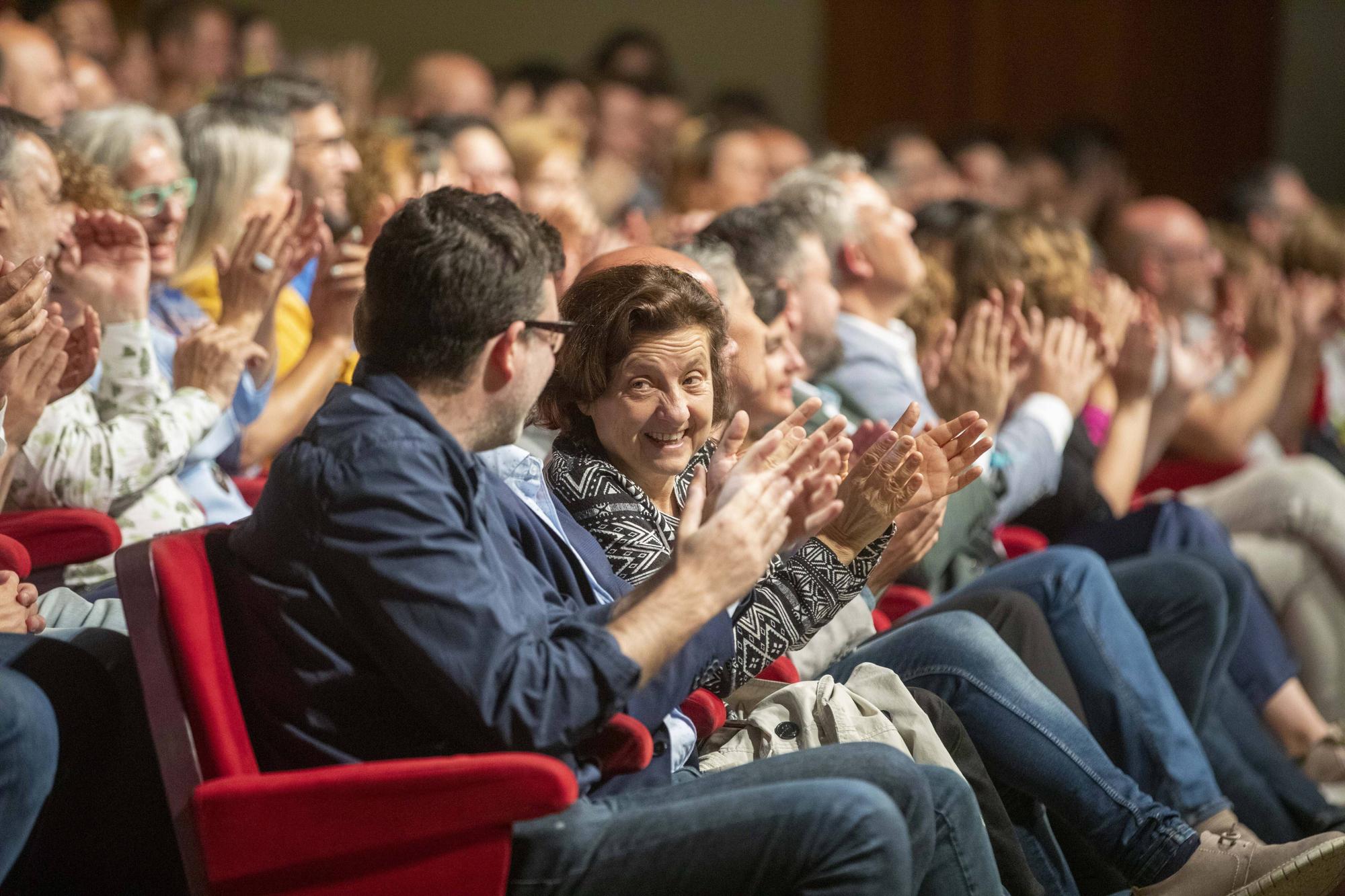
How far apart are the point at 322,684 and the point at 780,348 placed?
1246 millimetres

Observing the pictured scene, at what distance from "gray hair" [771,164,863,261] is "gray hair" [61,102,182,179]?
119 cm

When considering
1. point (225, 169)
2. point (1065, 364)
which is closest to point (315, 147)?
point (225, 169)

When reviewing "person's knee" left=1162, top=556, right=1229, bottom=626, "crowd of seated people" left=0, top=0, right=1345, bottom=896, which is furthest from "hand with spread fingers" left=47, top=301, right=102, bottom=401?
"person's knee" left=1162, top=556, right=1229, bottom=626

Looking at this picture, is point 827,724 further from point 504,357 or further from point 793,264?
point 793,264

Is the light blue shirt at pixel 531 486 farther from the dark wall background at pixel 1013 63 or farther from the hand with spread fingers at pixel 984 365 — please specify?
the dark wall background at pixel 1013 63

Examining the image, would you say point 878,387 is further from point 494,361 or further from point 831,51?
point 831,51

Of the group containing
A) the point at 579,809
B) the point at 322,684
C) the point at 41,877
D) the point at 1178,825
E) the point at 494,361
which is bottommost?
the point at 1178,825

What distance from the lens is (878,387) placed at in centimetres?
288

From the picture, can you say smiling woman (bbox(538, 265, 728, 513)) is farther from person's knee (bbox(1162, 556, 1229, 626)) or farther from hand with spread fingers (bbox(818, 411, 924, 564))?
person's knee (bbox(1162, 556, 1229, 626))

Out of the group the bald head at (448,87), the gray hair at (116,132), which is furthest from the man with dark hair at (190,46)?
the gray hair at (116,132)

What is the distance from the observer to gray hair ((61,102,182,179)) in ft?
9.33

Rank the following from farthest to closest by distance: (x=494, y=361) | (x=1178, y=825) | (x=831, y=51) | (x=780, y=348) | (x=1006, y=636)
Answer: (x=831, y=51)
(x=780, y=348)
(x=1006, y=636)
(x=1178, y=825)
(x=494, y=361)

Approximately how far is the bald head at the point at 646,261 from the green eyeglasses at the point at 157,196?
922mm

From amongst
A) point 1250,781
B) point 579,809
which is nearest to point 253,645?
point 579,809
